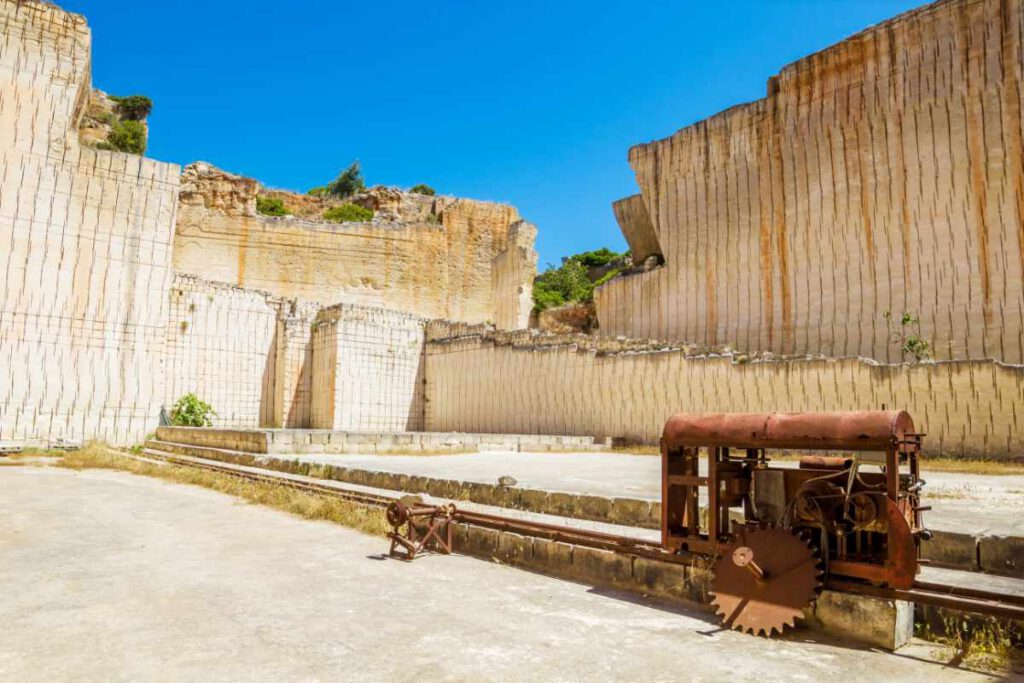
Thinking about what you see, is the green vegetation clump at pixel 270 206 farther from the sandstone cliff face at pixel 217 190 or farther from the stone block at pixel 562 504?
the stone block at pixel 562 504

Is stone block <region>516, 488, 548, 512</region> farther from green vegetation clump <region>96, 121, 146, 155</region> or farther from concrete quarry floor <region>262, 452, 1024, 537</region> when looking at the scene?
green vegetation clump <region>96, 121, 146, 155</region>

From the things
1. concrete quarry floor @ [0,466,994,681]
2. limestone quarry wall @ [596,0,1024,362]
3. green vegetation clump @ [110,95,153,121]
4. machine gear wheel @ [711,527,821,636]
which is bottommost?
concrete quarry floor @ [0,466,994,681]

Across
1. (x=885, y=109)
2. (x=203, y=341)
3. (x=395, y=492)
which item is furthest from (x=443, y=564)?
(x=885, y=109)

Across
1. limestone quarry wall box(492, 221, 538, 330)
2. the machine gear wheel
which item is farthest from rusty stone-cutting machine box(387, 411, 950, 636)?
limestone quarry wall box(492, 221, 538, 330)

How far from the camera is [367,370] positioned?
1939 centimetres

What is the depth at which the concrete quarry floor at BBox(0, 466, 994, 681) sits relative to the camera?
9.94 feet

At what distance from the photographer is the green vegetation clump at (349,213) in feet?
121

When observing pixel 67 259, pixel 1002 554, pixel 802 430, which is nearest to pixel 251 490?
pixel 802 430

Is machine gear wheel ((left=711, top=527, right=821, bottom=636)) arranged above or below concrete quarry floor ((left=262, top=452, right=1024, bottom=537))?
below

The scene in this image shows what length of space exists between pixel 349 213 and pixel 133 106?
15.2 m

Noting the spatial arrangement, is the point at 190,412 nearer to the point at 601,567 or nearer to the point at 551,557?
the point at 551,557

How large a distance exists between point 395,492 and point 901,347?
16266 millimetres

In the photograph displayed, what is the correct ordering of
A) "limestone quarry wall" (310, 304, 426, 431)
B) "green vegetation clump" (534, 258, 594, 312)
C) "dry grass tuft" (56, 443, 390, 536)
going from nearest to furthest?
"dry grass tuft" (56, 443, 390, 536), "limestone quarry wall" (310, 304, 426, 431), "green vegetation clump" (534, 258, 594, 312)

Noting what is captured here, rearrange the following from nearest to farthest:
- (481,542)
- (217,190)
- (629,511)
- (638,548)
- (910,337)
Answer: (638,548), (481,542), (629,511), (910,337), (217,190)
